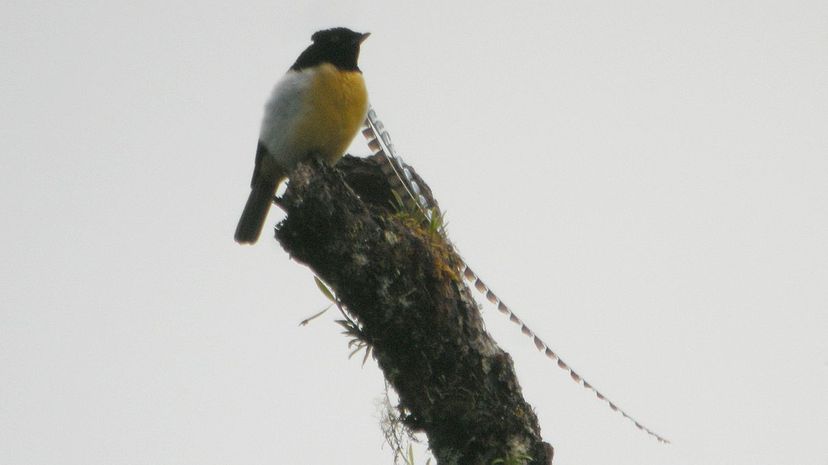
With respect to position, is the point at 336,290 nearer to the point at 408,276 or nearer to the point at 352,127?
the point at 408,276

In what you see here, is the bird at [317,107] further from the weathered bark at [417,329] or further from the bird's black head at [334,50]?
the weathered bark at [417,329]

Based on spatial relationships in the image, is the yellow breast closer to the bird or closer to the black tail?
the bird

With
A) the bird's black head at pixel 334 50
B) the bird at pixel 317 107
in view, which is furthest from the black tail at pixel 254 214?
the bird's black head at pixel 334 50

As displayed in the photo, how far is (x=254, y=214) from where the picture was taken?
6535 mm

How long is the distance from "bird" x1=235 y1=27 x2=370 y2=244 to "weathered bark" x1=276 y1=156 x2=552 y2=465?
2.22 metres

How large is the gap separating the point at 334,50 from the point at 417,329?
3310mm

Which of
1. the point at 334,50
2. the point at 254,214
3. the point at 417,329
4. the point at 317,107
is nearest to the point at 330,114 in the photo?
the point at 317,107

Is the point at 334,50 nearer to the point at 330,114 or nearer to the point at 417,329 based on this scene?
the point at 330,114

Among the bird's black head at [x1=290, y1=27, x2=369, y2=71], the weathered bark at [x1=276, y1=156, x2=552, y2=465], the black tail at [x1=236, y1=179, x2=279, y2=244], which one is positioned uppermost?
the bird's black head at [x1=290, y1=27, x2=369, y2=71]

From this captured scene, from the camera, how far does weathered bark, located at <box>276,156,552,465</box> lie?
3025 mm

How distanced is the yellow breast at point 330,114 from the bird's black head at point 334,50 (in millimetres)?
163

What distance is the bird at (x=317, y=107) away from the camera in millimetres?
5562

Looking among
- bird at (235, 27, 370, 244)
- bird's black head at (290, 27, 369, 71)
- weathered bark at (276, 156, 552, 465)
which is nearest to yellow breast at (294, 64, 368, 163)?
bird at (235, 27, 370, 244)

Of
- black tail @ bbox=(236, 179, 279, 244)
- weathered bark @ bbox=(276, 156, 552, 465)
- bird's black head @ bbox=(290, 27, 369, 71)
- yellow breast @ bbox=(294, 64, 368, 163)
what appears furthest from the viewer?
black tail @ bbox=(236, 179, 279, 244)
